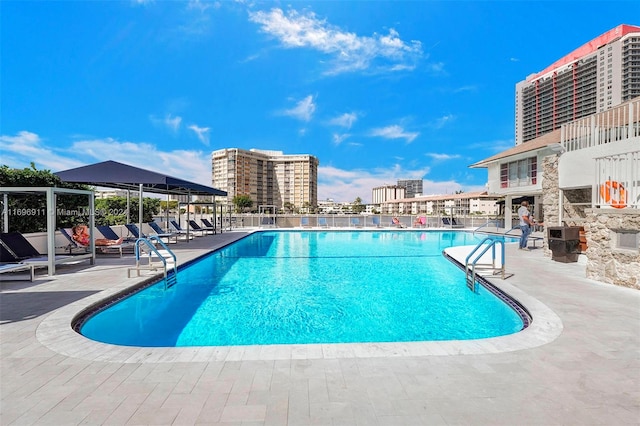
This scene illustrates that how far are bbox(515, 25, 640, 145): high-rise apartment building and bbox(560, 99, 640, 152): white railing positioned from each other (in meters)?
53.5

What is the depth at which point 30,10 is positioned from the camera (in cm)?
1098

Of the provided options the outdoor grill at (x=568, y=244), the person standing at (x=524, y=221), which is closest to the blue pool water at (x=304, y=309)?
the outdoor grill at (x=568, y=244)

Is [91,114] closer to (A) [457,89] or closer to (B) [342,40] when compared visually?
(B) [342,40]

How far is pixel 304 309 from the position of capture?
5266 mm

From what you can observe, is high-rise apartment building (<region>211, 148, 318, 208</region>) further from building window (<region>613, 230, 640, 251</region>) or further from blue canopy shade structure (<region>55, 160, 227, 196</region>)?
building window (<region>613, 230, 640, 251</region>)

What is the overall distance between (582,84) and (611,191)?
64044 mm

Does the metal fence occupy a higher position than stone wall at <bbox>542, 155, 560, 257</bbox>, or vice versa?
stone wall at <bbox>542, 155, 560, 257</bbox>

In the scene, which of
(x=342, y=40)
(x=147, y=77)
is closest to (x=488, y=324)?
(x=342, y=40)

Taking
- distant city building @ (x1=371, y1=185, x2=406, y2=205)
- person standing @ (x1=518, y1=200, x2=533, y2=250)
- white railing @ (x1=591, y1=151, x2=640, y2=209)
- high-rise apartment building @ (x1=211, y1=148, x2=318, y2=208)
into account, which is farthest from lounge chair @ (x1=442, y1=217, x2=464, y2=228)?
distant city building @ (x1=371, y1=185, x2=406, y2=205)

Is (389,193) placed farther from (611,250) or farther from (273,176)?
(611,250)

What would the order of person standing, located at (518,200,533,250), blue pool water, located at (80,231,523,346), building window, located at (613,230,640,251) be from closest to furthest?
blue pool water, located at (80,231,523,346)
building window, located at (613,230,640,251)
person standing, located at (518,200,533,250)

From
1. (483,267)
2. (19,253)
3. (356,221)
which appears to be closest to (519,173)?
(356,221)

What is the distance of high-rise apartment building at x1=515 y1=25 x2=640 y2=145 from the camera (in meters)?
47.6

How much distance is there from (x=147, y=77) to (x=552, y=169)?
27873 millimetres
